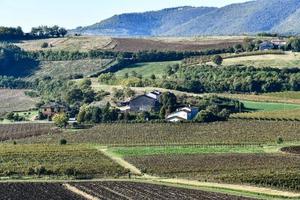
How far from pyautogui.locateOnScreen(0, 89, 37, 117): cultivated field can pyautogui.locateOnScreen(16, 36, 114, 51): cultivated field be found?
26361 millimetres

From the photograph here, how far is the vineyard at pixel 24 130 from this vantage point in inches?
3371

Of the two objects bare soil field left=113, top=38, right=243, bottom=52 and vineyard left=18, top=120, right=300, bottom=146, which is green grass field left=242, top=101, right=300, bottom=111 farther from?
bare soil field left=113, top=38, right=243, bottom=52

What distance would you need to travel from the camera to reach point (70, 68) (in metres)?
139

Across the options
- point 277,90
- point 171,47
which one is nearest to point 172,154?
point 277,90

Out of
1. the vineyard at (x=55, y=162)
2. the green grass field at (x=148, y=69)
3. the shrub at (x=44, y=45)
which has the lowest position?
the green grass field at (x=148, y=69)

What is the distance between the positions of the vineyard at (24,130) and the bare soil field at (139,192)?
28.1m

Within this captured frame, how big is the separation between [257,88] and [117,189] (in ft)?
195

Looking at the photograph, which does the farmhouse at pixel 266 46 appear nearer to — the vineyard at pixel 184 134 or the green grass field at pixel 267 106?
the green grass field at pixel 267 106

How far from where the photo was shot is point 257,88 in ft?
371

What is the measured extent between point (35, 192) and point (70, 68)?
8535 centimetres

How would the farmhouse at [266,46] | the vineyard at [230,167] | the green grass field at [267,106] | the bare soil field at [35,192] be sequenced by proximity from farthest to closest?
the farmhouse at [266,46]
the green grass field at [267,106]
the vineyard at [230,167]
the bare soil field at [35,192]

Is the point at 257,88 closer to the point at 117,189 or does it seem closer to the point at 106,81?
the point at 106,81

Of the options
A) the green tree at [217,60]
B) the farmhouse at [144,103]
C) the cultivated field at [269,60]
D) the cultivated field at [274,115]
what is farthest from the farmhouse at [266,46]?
the cultivated field at [274,115]

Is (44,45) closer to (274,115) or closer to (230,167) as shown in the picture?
(274,115)
